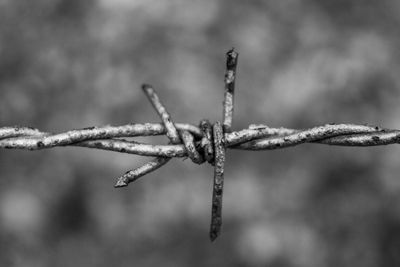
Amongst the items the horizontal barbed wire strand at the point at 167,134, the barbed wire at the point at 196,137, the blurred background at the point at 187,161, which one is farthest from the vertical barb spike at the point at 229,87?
the blurred background at the point at 187,161

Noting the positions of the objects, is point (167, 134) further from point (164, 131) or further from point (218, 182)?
point (218, 182)

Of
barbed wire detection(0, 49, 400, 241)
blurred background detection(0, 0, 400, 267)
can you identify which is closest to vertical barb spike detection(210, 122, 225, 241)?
barbed wire detection(0, 49, 400, 241)

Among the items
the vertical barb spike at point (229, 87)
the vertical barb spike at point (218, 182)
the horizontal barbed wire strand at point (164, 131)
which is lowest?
the vertical barb spike at point (218, 182)

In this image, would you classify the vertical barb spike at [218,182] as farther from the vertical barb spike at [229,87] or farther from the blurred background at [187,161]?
the blurred background at [187,161]

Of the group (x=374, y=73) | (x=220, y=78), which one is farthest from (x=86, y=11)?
(x=374, y=73)

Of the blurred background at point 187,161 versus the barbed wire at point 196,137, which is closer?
the barbed wire at point 196,137

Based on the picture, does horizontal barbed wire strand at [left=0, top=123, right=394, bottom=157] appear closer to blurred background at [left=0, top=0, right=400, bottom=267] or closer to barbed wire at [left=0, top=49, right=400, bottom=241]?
barbed wire at [left=0, top=49, right=400, bottom=241]
